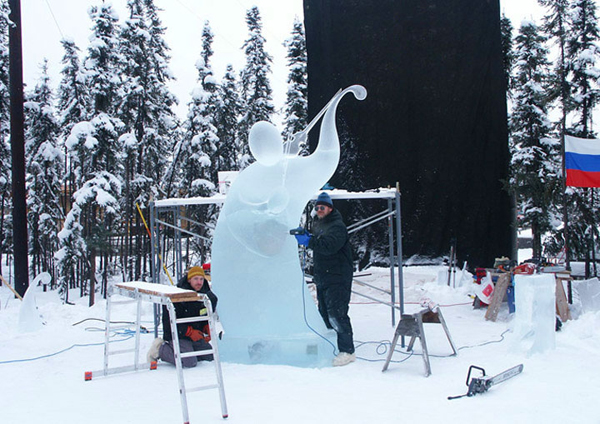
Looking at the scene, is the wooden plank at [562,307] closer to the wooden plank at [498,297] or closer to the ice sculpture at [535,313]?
the wooden plank at [498,297]

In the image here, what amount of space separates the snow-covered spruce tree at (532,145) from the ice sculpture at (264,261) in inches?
309

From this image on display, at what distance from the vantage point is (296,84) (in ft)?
56.1

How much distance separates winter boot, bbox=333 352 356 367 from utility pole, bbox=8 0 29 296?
7115mm

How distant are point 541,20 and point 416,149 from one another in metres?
5.38

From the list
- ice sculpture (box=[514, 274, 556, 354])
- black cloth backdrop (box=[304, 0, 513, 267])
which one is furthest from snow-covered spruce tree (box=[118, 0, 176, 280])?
ice sculpture (box=[514, 274, 556, 354])

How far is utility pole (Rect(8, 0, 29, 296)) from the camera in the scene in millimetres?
9359

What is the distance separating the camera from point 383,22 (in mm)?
12414

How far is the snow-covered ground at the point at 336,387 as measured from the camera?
345cm

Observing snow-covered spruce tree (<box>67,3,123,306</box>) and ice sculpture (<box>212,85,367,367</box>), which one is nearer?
ice sculpture (<box>212,85,367,367</box>)

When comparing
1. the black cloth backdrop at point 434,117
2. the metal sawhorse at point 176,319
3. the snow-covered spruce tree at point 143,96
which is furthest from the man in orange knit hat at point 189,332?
the snow-covered spruce tree at point 143,96

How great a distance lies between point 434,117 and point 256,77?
8.29m

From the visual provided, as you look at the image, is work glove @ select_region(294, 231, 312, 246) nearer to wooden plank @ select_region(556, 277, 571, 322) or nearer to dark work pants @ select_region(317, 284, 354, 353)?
dark work pants @ select_region(317, 284, 354, 353)

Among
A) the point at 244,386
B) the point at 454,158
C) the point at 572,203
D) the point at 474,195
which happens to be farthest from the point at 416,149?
the point at 244,386

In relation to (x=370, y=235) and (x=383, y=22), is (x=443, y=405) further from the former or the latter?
(x=383, y=22)
